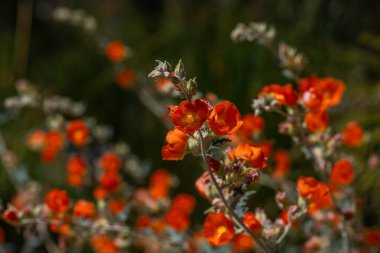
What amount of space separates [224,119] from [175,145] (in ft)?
0.28

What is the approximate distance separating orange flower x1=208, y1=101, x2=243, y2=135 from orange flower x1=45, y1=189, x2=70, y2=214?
537 millimetres

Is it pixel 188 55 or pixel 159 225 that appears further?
pixel 188 55

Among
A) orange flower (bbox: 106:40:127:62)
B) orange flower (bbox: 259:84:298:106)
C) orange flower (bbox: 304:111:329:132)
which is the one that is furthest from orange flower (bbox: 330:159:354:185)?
orange flower (bbox: 106:40:127:62)

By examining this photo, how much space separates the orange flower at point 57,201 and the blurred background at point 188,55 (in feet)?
3.44

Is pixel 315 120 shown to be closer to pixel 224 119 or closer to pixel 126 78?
pixel 224 119

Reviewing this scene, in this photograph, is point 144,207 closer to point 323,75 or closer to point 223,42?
point 323,75

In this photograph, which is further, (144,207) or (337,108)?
(337,108)

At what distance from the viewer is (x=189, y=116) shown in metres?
0.76

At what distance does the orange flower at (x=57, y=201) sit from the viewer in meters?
1.20

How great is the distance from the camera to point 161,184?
6.59 feet

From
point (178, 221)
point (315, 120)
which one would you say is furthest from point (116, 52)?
point (315, 120)

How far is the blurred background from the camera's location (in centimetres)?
252

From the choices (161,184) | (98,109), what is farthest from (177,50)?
(161,184)

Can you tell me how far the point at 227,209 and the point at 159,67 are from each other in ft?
0.91
